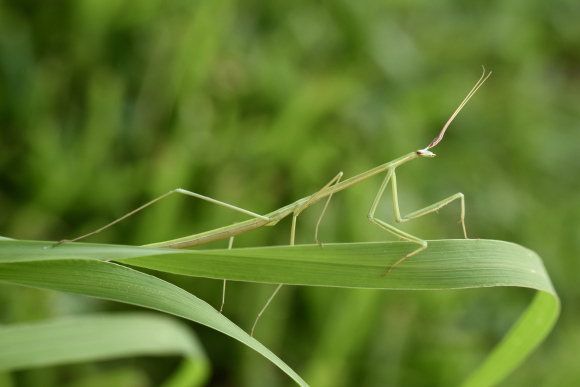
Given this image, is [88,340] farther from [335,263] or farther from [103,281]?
[335,263]

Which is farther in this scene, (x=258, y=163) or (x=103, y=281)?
(x=258, y=163)

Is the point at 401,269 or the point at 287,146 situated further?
the point at 287,146

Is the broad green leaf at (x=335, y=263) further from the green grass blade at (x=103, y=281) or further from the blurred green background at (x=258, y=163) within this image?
the blurred green background at (x=258, y=163)

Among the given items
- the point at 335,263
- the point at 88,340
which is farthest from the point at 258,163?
the point at 335,263

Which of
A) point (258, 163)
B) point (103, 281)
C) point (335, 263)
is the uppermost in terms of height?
point (258, 163)

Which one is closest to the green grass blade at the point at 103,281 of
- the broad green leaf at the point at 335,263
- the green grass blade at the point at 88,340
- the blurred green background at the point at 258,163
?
the broad green leaf at the point at 335,263

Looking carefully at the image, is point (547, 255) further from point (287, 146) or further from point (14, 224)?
point (14, 224)

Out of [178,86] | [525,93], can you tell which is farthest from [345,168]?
[525,93]

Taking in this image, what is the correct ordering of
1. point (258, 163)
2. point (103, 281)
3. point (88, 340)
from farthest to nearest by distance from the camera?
point (258, 163), point (88, 340), point (103, 281)
